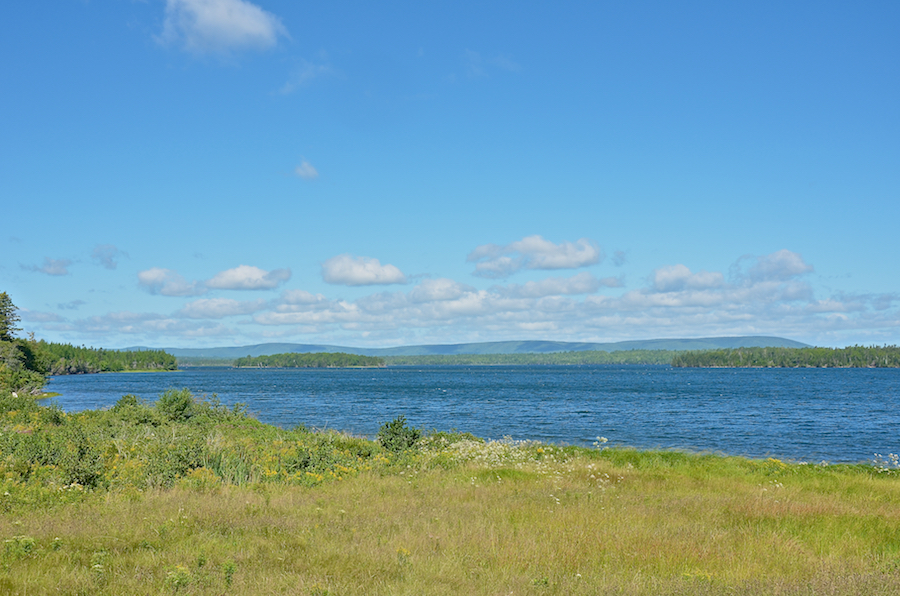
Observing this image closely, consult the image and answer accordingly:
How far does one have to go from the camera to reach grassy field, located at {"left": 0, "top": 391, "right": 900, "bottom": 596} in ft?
27.0

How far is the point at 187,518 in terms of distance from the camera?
11758mm

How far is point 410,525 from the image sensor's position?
461 inches

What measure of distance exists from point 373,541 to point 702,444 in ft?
120

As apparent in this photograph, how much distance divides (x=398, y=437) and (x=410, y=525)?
13.6 metres

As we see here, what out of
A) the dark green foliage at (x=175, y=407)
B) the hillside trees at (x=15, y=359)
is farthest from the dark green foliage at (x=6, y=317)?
the dark green foliage at (x=175, y=407)

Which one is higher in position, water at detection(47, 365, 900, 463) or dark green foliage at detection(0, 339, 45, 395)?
dark green foliage at detection(0, 339, 45, 395)

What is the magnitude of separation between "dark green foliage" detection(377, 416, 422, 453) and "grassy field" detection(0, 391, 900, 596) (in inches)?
53.8

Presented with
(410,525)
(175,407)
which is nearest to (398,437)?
(410,525)

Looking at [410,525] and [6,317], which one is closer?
[410,525]

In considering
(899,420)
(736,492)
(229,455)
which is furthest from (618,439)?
(899,420)

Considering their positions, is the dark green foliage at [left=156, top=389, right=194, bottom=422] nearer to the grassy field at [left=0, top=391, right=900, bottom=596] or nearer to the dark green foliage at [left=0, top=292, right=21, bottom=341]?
the grassy field at [left=0, top=391, right=900, bottom=596]

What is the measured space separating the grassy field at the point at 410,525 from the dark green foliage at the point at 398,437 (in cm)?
137

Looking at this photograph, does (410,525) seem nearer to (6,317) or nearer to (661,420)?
(661,420)

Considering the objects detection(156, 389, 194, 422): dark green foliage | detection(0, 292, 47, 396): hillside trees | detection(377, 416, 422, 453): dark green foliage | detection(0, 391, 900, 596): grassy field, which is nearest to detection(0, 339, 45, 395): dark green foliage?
detection(0, 292, 47, 396): hillside trees
